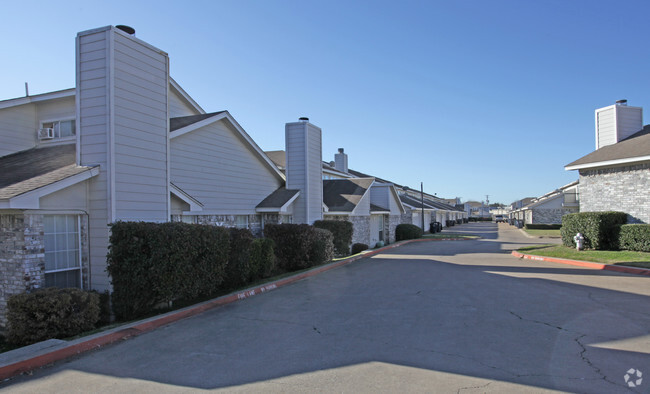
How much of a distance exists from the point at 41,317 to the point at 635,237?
19.6 meters

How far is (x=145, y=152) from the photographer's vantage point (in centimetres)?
970

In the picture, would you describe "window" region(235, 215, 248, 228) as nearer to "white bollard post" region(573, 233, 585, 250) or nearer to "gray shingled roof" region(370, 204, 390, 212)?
"gray shingled roof" region(370, 204, 390, 212)

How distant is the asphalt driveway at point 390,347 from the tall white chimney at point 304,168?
946 cm

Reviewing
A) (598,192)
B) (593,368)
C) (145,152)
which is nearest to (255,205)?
(145,152)

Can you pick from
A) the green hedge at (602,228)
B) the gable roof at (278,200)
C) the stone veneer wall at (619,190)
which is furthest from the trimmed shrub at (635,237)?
the gable roof at (278,200)

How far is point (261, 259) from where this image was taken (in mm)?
12062

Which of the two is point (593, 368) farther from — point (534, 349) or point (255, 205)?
point (255, 205)

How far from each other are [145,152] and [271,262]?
191 inches

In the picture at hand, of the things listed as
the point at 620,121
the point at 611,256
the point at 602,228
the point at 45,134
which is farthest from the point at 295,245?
the point at 620,121

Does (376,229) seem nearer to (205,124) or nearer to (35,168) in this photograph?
(205,124)

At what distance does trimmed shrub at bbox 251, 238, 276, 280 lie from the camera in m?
11.7

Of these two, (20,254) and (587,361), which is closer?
(587,361)

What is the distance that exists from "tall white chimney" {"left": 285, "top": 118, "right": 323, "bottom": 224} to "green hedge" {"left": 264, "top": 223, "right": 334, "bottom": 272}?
4.23m

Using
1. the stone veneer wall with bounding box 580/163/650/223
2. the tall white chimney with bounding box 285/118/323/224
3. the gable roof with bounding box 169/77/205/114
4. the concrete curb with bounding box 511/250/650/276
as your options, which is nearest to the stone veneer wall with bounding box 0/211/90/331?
the gable roof with bounding box 169/77/205/114
